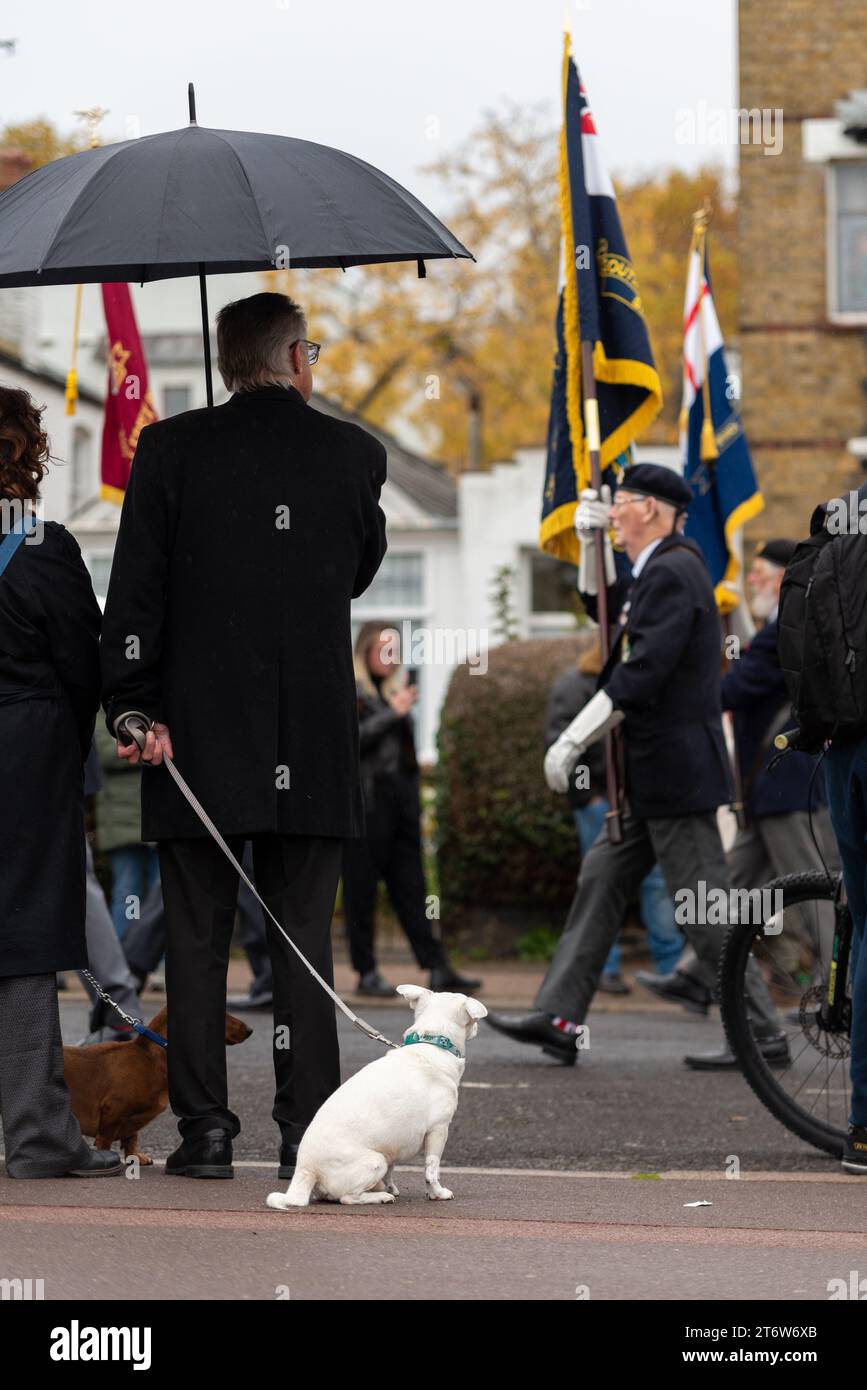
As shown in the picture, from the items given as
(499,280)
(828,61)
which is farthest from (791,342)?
(499,280)

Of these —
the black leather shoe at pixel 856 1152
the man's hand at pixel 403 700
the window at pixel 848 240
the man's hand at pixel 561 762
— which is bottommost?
the black leather shoe at pixel 856 1152

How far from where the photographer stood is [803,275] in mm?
20016

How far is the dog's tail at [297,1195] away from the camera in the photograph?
4789 millimetres

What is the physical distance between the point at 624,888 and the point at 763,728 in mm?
1252

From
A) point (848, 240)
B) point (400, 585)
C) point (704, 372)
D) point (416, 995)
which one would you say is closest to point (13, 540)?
point (416, 995)

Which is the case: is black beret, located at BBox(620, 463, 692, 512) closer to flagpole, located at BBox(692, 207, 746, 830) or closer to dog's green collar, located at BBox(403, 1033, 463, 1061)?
flagpole, located at BBox(692, 207, 746, 830)

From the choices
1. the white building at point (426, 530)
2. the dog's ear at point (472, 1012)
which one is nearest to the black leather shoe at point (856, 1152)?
the dog's ear at point (472, 1012)

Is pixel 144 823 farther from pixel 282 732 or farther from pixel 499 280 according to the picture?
pixel 499 280

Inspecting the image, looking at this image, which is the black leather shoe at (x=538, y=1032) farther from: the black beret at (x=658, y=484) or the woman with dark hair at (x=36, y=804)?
the woman with dark hair at (x=36, y=804)

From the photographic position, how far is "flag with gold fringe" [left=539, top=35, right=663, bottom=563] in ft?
29.2

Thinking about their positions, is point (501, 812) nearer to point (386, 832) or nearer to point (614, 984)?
point (614, 984)

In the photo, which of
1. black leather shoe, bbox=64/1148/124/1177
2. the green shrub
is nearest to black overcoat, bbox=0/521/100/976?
black leather shoe, bbox=64/1148/124/1177

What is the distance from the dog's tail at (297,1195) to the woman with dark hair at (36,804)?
73cm

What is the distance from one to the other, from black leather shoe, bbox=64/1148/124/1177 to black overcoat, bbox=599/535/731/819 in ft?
10.1
